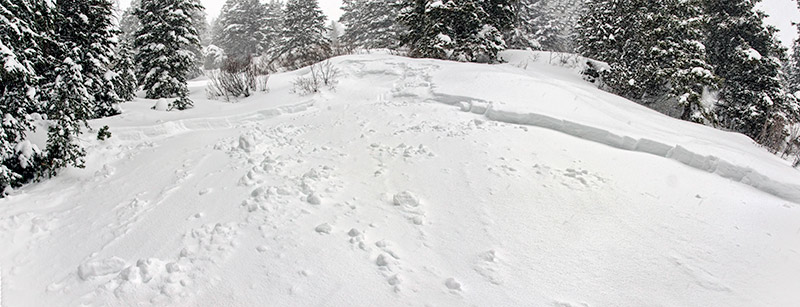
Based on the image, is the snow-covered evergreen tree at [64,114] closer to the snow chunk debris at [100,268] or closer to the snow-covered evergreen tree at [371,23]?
the snow chunk debris at [100,268]

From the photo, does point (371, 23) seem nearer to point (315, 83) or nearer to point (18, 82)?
point (315, 83)

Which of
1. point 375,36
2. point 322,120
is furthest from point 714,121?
point 375,36

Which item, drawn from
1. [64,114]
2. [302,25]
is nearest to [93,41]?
[64,114]

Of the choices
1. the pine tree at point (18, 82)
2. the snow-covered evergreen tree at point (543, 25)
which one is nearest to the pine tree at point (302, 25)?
the snow-covered evergreen tree at point (543, 25)

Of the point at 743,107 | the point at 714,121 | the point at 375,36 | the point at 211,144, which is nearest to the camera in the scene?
the point at 211,144

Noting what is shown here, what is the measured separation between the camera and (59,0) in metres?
5.62

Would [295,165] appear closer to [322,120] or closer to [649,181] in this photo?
[322,120]

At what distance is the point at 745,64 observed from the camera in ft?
37.7

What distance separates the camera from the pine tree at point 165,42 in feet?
33.6

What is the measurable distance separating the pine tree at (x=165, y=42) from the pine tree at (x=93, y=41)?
126 inches

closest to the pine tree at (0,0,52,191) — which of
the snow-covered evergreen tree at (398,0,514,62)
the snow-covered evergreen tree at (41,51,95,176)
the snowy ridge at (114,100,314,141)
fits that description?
the snow-covered evergreen tree at (41,51,95,176)

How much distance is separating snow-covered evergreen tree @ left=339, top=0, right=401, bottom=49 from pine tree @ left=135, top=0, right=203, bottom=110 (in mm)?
10412

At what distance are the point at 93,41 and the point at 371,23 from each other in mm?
19307

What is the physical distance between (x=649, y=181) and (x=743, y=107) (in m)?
12.0
